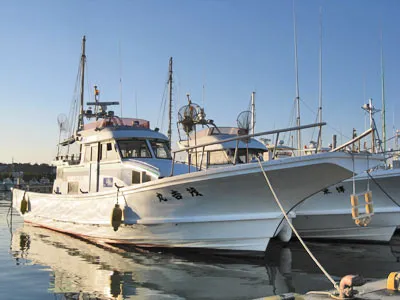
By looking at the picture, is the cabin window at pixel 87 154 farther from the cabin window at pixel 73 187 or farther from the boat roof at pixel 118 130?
the cabin window at pixel 73 187

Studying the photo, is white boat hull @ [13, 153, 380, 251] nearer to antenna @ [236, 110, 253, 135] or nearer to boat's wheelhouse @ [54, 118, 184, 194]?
boat's wheelhouse @ [54, 118, 184, 194]

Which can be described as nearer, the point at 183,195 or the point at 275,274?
the point at 275,274

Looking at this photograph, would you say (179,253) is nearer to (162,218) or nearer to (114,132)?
(162,218)

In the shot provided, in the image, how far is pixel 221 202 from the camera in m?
10.3

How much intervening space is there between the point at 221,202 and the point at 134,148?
14.2 feet

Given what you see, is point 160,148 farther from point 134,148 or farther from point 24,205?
point 24,205

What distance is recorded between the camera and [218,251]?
10703 millimetres

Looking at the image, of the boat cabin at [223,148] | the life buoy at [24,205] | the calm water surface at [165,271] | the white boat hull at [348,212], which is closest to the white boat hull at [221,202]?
the calm water surface at [165,271]

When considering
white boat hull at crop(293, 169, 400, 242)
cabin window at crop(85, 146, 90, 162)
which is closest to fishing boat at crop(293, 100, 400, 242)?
white boat hull at crop(293, 169, 400, 242)

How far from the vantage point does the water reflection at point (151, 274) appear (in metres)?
7.91

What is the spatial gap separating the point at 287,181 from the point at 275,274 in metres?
A: 2.03

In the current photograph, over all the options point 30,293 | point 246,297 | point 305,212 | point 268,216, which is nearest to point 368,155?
point 268,216

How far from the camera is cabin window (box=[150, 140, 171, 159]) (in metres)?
13.9

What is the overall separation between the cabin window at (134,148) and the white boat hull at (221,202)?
69.0 inches
